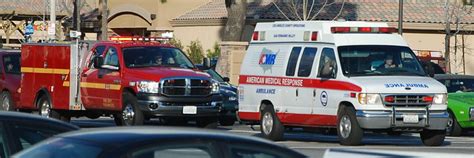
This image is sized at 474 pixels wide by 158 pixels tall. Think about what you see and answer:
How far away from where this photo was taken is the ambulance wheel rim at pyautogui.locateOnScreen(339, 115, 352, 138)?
64.5ft

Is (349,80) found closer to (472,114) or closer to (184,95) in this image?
(184,95)

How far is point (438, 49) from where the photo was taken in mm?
51375

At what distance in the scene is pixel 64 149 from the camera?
719 centimetres

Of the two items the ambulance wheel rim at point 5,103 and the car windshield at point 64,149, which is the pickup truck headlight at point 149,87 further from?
the car windshield at point 64,149

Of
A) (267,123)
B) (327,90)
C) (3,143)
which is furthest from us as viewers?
(267,123)

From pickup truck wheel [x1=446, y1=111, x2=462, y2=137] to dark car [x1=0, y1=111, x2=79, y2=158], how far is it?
15.6 m

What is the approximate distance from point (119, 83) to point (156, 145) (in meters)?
15.9

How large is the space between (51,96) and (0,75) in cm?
343

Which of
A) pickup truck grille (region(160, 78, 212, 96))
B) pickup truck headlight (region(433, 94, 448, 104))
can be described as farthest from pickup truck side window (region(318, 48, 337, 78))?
pickup truck grille (region(160, 78, 212, 96))

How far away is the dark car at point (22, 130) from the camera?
9.53m

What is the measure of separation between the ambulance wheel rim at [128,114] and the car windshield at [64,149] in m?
14.8

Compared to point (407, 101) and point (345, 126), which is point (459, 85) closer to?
→ point (407, 101)

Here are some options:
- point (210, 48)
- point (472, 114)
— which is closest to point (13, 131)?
point (472, 114)

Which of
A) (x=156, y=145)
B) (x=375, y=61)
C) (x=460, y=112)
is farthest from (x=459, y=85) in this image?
(x=156, y=145)
